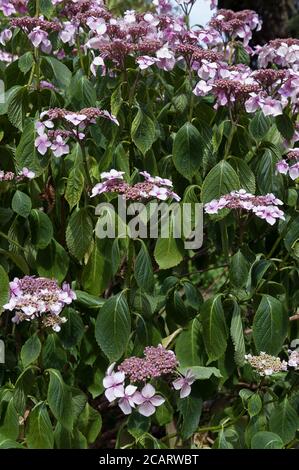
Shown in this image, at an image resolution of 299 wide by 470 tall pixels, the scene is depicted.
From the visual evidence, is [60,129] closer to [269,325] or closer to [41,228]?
[41,228]

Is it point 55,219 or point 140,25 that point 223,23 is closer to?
point 140,25

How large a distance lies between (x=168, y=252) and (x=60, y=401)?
0.43 meters

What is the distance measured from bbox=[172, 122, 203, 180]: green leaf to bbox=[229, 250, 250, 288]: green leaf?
0.24 m

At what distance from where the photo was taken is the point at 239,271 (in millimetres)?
1661

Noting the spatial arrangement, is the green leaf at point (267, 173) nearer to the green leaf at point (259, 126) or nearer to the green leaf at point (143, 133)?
the green leaf at point (259, 126)

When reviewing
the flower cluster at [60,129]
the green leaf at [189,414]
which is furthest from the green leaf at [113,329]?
the flower cluster at [60,129]

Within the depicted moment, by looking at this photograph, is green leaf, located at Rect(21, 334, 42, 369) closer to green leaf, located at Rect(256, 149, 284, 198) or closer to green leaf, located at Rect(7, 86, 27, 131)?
green leaf, located at Rect(7, 86, 27, 131)

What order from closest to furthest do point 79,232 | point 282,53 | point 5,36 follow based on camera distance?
point 79,232, point 282,53, point 5,36

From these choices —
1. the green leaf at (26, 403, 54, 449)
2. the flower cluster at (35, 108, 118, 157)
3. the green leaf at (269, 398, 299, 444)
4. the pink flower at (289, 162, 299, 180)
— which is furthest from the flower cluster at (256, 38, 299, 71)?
the green leaf at (26, 403, 54, 449)

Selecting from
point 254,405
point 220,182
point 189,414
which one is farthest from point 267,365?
point 220,182

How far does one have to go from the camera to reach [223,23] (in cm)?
214

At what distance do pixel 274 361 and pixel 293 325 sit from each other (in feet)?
1.52

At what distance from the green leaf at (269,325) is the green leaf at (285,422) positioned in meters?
0.14
